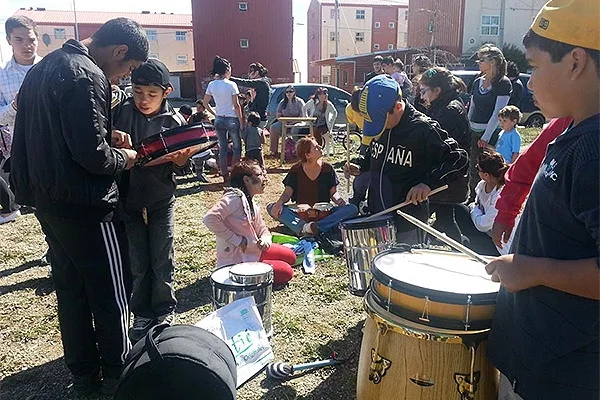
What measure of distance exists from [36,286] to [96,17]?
50.7 metres

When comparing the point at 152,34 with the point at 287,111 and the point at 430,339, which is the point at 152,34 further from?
the point at 430,339

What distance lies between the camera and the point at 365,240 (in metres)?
3.09

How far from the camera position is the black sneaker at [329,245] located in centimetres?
542

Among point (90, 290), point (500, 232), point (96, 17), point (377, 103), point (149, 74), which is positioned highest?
point (96, 17)

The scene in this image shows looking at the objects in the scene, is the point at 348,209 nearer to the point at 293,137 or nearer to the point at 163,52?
the point at 293,137

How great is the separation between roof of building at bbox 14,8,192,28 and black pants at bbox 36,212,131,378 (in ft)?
152

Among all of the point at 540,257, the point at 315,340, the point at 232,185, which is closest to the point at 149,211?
the point at 232,185

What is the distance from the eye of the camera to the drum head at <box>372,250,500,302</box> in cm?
196

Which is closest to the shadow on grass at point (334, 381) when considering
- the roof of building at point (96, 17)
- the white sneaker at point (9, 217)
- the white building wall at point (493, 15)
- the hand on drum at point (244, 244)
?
the hand on drum at point (244, 244)

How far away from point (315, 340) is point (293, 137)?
25.9 feet

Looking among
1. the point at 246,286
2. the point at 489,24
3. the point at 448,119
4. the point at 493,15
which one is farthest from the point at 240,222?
the point at 493,15

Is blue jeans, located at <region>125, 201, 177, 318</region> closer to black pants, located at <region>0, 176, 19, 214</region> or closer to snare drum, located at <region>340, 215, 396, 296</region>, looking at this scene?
snare drum, located at <region>340, 215, 396, 296</region>

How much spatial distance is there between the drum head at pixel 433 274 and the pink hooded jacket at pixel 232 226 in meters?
1.99

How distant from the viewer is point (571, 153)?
4.70ft
